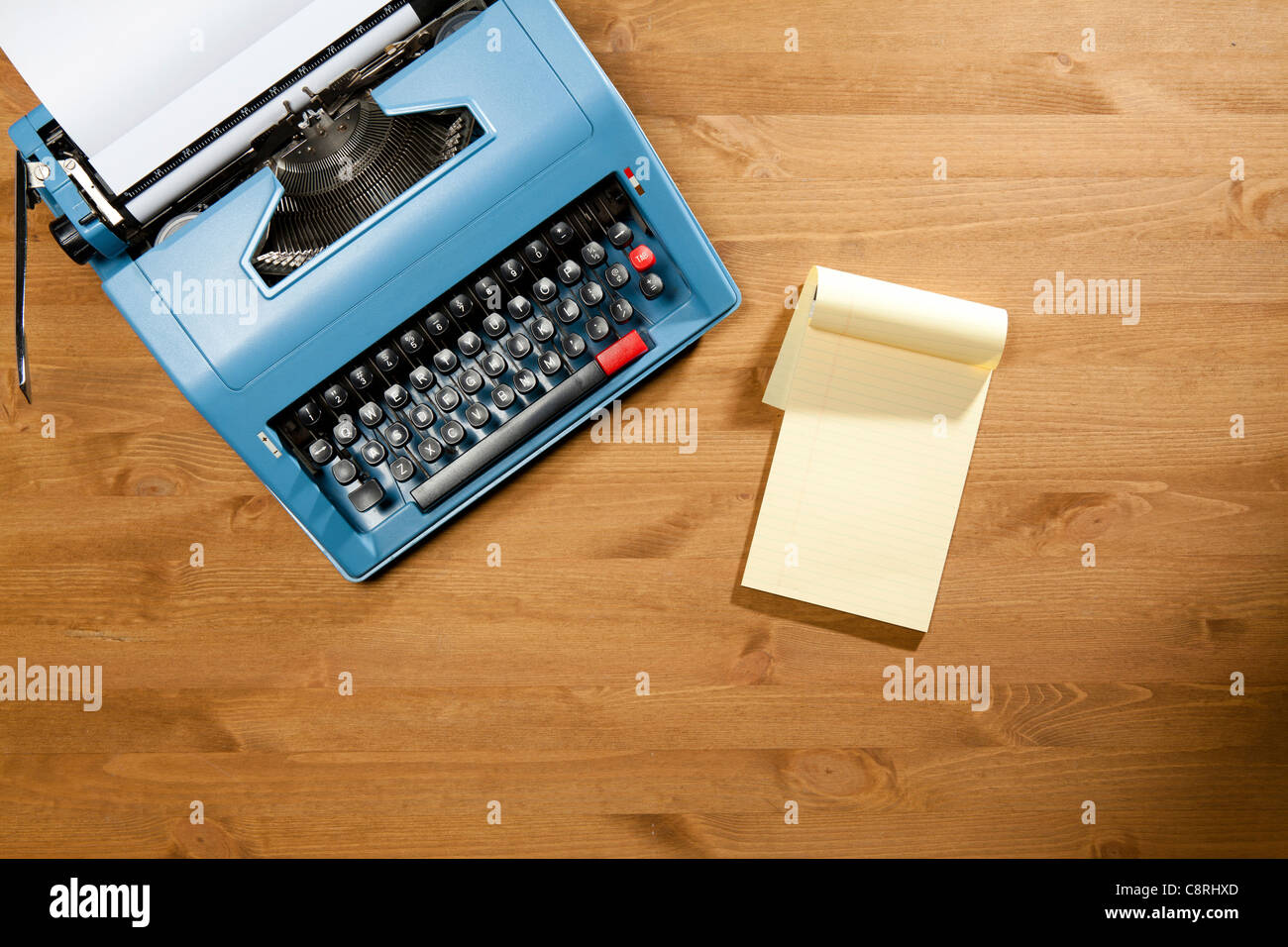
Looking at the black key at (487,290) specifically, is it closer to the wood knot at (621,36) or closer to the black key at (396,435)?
the black key at (396,435)

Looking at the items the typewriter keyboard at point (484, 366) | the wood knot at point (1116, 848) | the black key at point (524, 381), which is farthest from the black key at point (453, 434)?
the wood knot at point (1116, 848)

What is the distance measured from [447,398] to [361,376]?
147mm

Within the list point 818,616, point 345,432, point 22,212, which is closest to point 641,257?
point 345,432

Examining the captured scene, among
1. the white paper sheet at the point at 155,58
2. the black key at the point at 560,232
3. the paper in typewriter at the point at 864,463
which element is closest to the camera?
the white paper sheet at the point at 155,58

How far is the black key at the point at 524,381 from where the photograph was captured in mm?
1474

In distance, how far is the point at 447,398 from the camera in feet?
4.80

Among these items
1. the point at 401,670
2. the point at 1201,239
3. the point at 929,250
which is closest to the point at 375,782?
the point at 401,670

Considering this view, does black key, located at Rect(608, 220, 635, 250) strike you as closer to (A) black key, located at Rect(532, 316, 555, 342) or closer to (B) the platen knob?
(A) black key, located at Rect(532, 316, 555, 342)

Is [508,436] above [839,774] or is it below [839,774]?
above

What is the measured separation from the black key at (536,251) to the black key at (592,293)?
3.5 inches

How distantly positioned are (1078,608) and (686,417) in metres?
0.84

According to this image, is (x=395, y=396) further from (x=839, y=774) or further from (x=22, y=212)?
(x=839, y=774)

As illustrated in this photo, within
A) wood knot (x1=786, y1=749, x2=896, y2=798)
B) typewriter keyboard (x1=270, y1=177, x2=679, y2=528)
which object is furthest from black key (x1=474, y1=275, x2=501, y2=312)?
wood knot (x1=786, y1=749, x2=896, y2=798)

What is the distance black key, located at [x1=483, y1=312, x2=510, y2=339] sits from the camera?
1.44 meters
